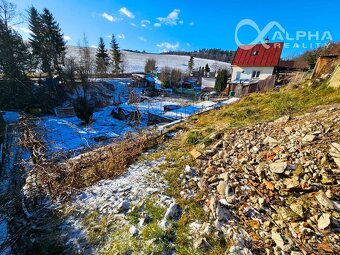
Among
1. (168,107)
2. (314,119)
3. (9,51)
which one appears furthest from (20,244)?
(9,51)

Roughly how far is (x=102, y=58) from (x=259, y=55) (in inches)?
1072

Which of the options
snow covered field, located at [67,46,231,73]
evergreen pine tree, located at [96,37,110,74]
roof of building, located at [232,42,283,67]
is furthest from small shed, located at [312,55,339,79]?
snow covered field, located at [67,46,231,73]

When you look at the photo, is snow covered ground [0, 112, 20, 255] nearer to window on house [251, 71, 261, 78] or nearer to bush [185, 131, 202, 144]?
bush [185, 131, 202, 144]

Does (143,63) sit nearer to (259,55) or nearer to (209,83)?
(209,83)

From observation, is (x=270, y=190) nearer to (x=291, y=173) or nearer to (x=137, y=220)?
(x=291, y=173)

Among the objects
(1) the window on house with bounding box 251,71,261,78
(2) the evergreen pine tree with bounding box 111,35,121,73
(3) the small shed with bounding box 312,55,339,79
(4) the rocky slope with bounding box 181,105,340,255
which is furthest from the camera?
(2) the evergreen pine tree with bounding box 111,35,121,73

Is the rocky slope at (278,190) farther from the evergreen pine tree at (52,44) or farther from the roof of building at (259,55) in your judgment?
the evergreen pine tree at (52,44)

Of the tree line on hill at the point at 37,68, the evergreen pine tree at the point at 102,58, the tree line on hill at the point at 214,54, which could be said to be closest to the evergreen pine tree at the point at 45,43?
the tree line on hill at the point at 37,68

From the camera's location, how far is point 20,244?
9.32 feet

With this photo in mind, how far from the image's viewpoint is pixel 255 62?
69.6 feet

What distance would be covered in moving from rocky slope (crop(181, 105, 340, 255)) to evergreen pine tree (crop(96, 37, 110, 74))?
3256cm

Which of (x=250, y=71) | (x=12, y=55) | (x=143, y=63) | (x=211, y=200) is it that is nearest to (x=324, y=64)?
(x=211, y=200)

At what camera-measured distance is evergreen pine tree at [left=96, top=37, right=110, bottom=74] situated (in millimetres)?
31453

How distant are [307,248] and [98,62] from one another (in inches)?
1390
